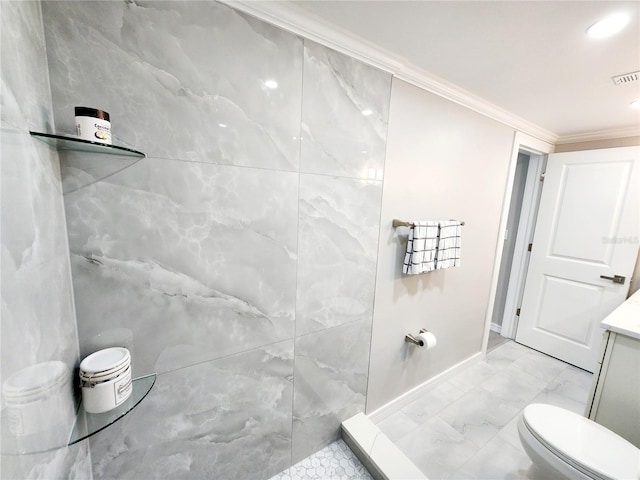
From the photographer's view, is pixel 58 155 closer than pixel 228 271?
Yes

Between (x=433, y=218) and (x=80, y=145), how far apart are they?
177 cm

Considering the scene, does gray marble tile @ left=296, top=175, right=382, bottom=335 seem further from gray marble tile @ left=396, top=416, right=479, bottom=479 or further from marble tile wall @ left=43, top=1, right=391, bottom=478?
gray marble tile @ left=396, top=416, right=479, bottom=479

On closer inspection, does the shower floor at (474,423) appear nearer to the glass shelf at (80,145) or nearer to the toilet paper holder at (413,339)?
the toilet paper holder at (413,339)

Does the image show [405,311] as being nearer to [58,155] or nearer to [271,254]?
[271,254]

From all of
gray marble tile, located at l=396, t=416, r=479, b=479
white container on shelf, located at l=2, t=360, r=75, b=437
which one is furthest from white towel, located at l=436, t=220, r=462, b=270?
white container on shelf, located at l=2, t=360, r=75, b=437

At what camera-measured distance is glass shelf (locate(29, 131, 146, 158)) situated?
627mm

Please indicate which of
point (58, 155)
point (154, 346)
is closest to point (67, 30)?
point (58, 155)

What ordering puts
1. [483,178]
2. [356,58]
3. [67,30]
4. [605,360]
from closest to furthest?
1. [67,30]
2. [356,58]
3. [605,360]
4. [483,178]

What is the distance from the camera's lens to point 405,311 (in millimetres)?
1730

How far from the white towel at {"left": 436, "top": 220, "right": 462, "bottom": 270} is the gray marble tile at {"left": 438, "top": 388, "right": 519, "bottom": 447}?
108 centimetres

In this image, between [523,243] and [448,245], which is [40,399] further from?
[523,243]

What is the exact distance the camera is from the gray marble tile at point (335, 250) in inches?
48.8

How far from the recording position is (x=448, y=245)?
1676 mm

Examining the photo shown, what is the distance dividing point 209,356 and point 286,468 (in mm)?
836
